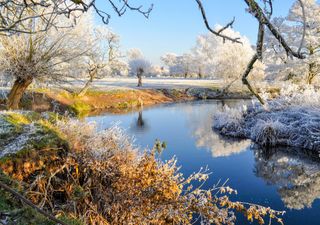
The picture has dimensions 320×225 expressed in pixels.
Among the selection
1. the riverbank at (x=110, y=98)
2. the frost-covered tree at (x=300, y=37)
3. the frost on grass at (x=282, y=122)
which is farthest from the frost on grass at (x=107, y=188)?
the frost-covered tree at (x=300, y=37)

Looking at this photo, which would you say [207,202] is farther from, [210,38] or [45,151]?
[210,38]

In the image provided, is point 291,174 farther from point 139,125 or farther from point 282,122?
point 139,125

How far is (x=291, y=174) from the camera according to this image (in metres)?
8.83

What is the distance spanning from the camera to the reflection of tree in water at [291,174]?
7227 mm

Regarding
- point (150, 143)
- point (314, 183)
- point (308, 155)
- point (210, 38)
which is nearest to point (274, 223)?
point (314, 183)

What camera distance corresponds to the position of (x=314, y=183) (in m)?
8.00

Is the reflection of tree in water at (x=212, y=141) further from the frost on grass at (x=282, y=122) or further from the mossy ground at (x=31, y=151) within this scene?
the mossy ground at (x=31, y=151)

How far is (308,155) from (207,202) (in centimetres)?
769

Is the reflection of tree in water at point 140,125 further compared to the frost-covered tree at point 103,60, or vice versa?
the frost-covered tree at point 103,60

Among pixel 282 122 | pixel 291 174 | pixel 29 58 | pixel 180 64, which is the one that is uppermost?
pixel 180 64

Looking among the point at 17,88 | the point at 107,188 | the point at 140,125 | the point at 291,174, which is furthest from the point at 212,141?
the point at 107,188

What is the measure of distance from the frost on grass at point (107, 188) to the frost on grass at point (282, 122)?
25.4 ft

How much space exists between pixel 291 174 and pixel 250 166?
1352 millimetres

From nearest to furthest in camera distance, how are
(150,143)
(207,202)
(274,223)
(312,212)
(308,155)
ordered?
(207,202), (274,223), (312,212), (308,155), (150,143)
